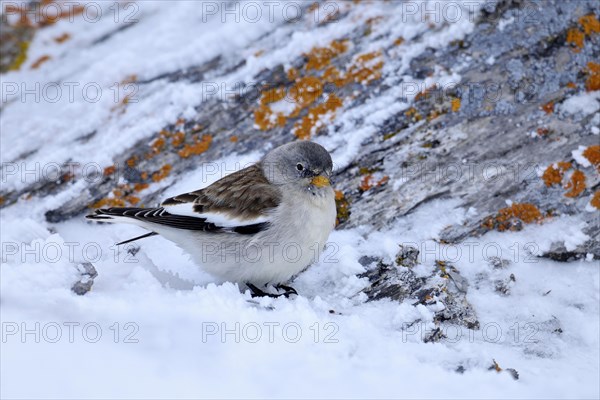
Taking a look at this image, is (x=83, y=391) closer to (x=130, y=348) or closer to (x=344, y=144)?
(x=130, y=348)

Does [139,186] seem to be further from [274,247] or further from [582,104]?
[582,104]

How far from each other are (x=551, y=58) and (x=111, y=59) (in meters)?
4.84

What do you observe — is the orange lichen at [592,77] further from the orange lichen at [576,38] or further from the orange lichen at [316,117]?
the orange lichen at [316,117]

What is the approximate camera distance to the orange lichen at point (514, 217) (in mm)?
5492

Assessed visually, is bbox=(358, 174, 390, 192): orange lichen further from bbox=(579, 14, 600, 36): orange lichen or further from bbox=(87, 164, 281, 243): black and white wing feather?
bbox=(579, 14, 600, 36): orange lichen

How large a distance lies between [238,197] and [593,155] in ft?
10.3

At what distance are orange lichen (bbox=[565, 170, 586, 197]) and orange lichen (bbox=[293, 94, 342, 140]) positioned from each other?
2.26 meters

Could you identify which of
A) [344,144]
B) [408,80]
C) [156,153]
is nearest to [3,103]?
[156,153]

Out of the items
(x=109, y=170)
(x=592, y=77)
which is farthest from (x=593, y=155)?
(x=109, y=170)

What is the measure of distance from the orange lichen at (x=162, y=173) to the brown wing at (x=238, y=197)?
4.04 ft

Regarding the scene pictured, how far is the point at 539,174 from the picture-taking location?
5.72 m

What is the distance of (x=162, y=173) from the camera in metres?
Result: 6.34

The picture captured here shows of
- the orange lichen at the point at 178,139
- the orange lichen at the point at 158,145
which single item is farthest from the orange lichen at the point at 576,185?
the orange lichen at the point at 158,145

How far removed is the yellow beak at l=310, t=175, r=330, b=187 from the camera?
198 inches
